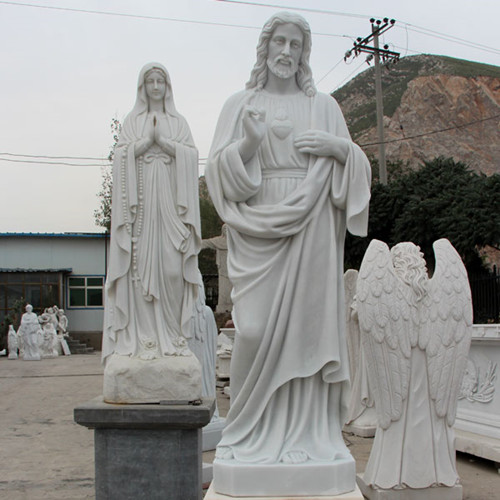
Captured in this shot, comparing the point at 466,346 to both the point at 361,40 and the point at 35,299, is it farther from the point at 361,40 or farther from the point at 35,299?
the point at 35,299

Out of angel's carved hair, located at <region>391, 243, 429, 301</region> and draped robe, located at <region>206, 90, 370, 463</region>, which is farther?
angel's carved hair, located at <region>391, 243, 429, 301</region>

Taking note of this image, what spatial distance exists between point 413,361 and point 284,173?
1969 millimetres

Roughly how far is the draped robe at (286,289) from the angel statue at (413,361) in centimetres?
113

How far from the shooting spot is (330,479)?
3381 mm

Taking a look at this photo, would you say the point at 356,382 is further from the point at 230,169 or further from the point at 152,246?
the point at 230,169

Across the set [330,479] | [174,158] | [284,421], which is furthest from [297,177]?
[174,158]

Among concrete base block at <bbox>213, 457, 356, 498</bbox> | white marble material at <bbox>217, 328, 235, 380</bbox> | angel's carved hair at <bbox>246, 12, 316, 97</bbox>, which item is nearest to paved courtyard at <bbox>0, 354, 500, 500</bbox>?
white marble material at <bbox>217, 328, 235, 380</bbox>

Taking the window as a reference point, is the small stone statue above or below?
below

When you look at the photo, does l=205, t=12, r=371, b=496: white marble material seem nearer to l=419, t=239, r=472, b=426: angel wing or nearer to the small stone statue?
l=419, t=239, r=472, b=426: angel wing

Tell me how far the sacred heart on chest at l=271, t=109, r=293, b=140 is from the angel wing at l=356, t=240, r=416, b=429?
138 cm

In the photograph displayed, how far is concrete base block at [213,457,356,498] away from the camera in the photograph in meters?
3.35

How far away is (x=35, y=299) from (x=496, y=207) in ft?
71.6

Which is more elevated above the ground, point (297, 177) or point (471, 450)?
point (297, 177)

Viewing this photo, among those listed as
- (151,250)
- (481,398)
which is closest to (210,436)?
(151,250)
